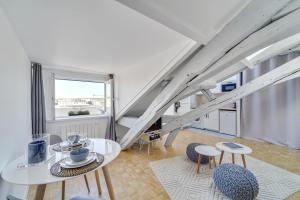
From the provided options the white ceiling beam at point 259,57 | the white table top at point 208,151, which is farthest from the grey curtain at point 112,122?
the white table top at point 208,151

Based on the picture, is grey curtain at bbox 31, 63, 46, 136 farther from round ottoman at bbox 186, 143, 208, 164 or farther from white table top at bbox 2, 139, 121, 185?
round ottoman at bbox 186, 143, 208, 164

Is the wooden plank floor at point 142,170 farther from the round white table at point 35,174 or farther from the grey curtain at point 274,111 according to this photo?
the round white table at point 35,174

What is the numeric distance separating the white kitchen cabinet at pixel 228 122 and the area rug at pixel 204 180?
190 centimetres

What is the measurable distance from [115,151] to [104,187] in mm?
1078

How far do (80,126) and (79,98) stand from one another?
29.4 inches

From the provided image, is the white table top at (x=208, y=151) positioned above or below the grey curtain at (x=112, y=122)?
below

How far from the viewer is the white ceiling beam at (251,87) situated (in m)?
2.15

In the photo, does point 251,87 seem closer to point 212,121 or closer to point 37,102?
point 212,121

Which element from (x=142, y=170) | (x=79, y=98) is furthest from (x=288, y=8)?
(x=79, y=98)

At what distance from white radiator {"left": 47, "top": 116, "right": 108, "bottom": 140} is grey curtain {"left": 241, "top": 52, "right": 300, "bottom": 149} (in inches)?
163

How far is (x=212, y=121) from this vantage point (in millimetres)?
5078

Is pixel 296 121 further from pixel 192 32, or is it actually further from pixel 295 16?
pixel 192 32

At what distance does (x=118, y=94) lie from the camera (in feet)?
11.3

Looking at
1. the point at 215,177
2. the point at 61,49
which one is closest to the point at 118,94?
the point at 61,49
